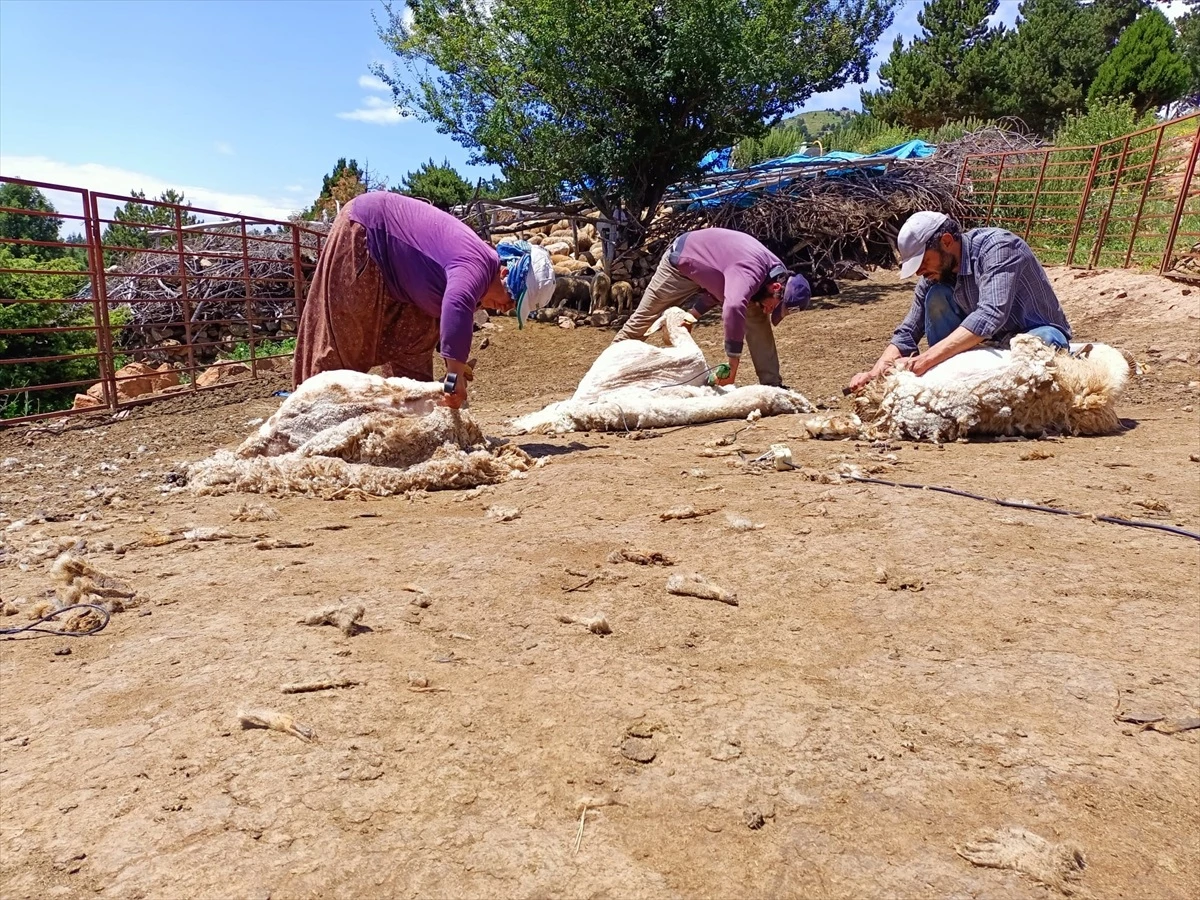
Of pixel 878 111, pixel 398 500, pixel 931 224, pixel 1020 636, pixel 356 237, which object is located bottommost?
pixel 398 500

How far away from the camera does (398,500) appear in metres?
4.18

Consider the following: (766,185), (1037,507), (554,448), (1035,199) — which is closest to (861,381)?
(554,448)

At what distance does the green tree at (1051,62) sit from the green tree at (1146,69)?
4.70 feet

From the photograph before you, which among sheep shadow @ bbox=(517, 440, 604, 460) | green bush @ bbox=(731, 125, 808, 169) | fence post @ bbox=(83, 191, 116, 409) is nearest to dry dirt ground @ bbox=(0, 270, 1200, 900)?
sheep shadow @ bbox=(517, 440, 604, 460)

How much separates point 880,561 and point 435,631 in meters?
1.55

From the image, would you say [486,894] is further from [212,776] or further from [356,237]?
[356,237]

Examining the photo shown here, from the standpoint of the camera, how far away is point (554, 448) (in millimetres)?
5227

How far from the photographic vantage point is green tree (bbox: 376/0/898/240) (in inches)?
420

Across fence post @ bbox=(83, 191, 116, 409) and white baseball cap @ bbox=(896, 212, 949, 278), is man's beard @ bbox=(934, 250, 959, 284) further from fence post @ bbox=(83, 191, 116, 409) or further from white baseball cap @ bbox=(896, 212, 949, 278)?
fence post @ bbox=(83, 191, 116, 409)

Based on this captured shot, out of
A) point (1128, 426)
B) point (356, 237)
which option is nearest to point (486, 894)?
point (356, 237)

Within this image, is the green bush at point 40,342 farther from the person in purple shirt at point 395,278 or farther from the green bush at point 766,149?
the green bush at point 766,149

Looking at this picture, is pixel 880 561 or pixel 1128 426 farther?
pixel 1128 426

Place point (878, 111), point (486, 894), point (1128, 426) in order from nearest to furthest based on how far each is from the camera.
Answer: point (486, 894)
point (1128, 426)
point (878, 111)

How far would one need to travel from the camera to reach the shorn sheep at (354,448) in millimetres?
4254
